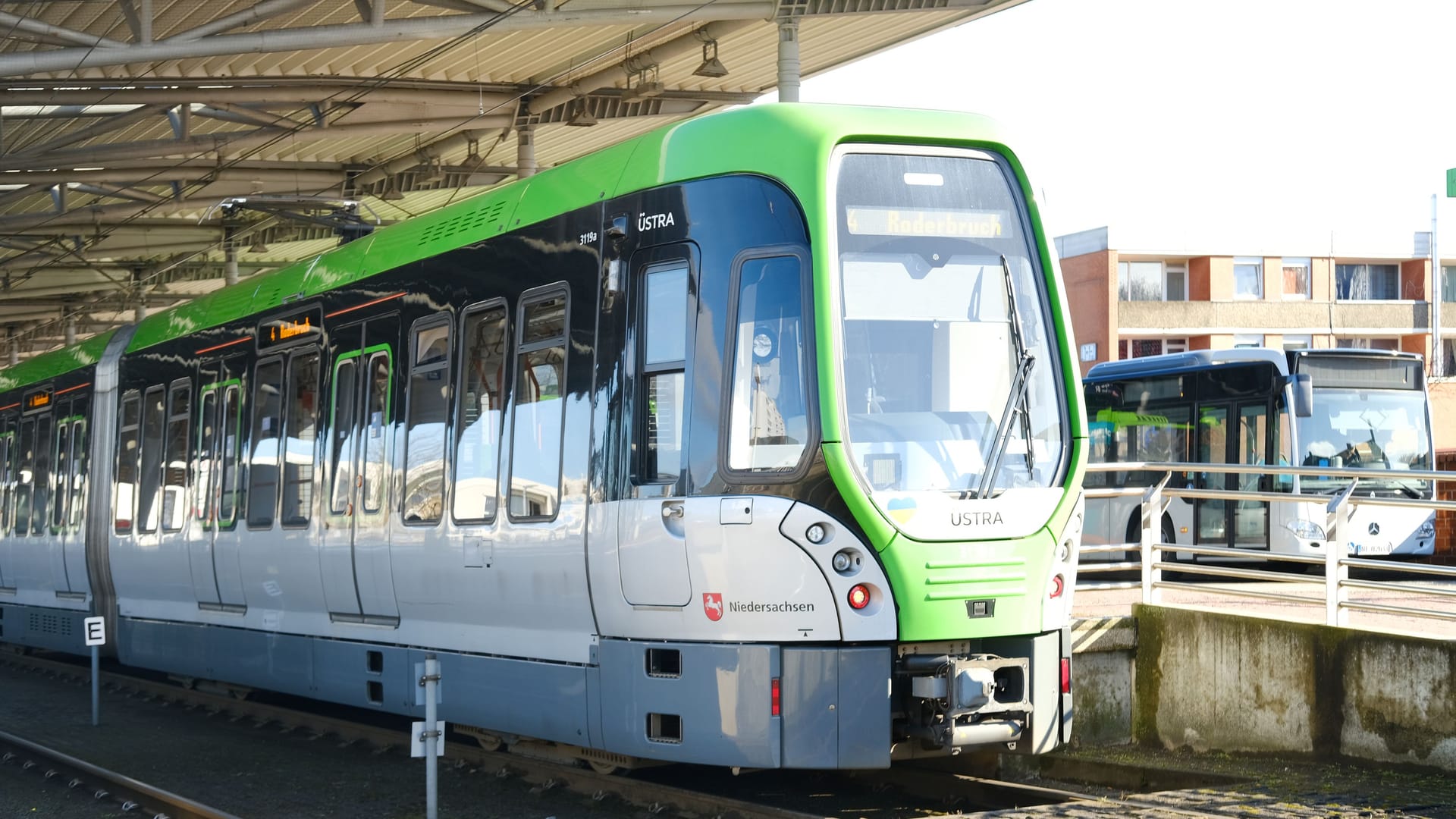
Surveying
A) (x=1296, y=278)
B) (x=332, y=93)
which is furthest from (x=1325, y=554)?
(x=1296, y=278)

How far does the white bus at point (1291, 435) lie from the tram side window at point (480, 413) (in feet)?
42.5

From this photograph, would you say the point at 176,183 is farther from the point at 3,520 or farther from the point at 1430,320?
the point at 1430,320

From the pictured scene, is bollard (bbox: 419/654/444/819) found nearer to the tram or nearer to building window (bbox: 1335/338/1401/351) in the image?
the tram

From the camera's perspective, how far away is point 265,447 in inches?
531

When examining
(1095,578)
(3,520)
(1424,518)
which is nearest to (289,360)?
(3,520)

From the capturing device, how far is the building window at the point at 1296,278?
205 feet

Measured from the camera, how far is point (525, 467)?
32.4 ft

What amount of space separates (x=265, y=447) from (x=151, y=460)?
3.28 m

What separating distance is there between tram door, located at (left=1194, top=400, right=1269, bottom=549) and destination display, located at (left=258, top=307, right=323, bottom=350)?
12.7m

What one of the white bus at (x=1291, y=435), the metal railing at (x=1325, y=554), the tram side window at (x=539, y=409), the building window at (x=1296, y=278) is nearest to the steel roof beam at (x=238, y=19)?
the tram side window at (x=539, y=409)

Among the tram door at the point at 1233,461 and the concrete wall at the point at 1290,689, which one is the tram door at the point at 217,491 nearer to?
the concrete wall at the point at 1290,689

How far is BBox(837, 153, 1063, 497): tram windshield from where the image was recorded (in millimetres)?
8365

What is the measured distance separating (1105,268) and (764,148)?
54.7m

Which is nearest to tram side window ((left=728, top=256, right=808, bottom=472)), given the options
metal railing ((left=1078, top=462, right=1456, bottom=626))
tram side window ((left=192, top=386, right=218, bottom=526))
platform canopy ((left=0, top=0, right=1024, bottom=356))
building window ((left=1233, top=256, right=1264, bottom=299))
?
metal railing ((left=1078, top=462, right=1456, bottom=626))
